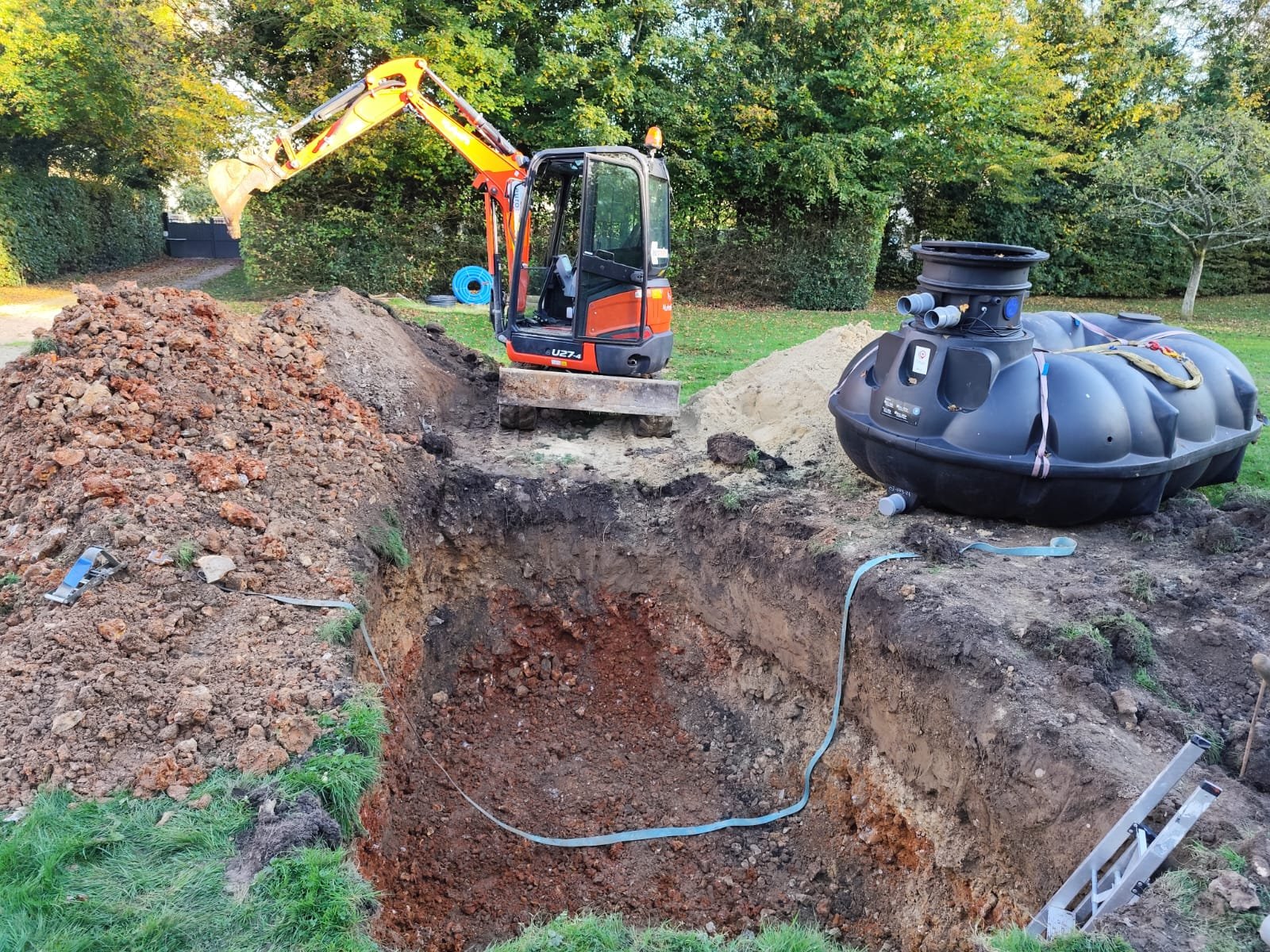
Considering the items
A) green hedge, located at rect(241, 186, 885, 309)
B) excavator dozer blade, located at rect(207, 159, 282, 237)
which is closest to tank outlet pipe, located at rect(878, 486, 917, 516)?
excavator dozer blade, located at rect(207, 159, 282, 237)

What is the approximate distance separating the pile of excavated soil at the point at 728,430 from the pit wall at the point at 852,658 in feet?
1.83

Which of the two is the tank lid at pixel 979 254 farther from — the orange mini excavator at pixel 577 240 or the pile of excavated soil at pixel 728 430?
the orange mini excavator at pixel 577 240

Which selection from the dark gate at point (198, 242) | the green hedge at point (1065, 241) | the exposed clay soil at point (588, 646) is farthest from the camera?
the dark gate at point (198, 242)

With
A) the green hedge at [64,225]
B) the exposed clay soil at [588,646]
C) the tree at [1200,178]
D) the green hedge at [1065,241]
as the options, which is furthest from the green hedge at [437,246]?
the exposed clay soil at [588,646]

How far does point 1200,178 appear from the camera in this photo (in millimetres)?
17078

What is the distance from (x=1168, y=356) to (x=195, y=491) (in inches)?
252

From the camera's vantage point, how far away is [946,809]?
3.93 m

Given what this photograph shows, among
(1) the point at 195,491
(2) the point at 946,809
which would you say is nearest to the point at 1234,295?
Answer: (2) the point at 946,809

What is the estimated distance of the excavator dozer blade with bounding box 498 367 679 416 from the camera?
746 centimetres

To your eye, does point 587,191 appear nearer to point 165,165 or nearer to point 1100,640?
point 1100,640

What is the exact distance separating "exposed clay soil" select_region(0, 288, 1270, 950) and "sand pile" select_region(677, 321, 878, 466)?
239mm

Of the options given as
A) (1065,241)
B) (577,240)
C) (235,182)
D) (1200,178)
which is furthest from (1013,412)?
(1065,241)

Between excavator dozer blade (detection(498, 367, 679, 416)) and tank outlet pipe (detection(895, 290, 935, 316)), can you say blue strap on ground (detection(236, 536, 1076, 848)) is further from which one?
excavator dozer blade (detection(498, 367, 679, 416))

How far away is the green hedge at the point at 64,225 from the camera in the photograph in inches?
659
